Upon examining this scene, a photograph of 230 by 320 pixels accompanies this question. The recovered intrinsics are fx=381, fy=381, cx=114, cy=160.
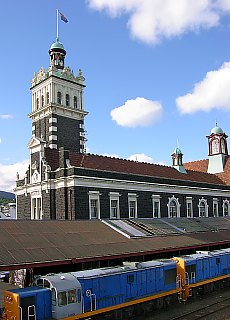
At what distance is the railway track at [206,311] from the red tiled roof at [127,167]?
67.9 feet

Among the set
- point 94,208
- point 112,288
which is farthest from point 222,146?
point 112,288

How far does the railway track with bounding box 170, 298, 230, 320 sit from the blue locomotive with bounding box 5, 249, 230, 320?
2.07 meters

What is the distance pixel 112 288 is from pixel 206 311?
657 centimetres

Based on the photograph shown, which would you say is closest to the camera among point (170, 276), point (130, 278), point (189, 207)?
point (130, 278)

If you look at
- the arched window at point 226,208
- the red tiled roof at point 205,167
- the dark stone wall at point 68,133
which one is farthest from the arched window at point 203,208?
the dark stone wall at point 68,133

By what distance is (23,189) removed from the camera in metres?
45.8

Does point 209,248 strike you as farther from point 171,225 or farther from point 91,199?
point 91,199

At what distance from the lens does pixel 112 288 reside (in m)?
21.2

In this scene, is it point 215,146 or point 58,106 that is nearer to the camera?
point 58,106

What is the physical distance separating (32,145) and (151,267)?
25567mm

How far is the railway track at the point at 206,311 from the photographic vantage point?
22.1 m

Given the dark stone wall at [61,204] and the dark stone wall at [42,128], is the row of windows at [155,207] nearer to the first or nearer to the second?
the dark stone wall at [61,204]

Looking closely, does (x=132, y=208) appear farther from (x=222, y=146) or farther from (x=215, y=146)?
(x=222, y=146)

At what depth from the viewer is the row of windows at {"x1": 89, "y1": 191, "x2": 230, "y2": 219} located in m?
40.3
